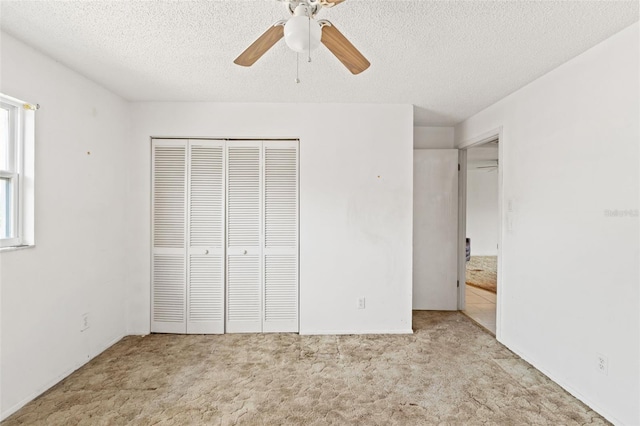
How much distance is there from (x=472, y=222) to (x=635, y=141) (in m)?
6.60

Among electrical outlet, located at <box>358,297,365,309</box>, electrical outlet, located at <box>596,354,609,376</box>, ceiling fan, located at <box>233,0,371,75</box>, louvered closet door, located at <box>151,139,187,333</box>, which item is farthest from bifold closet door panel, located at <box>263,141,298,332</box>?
electrical outlet, located at <box>596,354,609,376</box>

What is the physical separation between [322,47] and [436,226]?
2794mm

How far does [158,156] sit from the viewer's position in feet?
10.8

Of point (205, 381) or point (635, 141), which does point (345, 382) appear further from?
point (635, 141)

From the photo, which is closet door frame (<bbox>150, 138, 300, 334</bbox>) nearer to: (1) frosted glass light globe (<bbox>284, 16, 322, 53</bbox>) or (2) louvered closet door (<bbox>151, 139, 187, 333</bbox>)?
(2) louvered closet door (<bbox>151, 139, 187, 333</bbox>)

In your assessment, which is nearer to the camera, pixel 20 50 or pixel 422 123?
pixel 20 50

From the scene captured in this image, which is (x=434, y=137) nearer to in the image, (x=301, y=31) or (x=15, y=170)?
(x=301, y=31)

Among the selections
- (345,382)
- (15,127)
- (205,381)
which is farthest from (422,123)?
(15,127)

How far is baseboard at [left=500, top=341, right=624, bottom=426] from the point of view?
1.93 meters

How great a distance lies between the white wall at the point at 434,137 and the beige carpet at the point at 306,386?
2.47m

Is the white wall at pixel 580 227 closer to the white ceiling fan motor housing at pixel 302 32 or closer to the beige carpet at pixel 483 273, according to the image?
the white ceiling fan motor housing at pixel 302 32

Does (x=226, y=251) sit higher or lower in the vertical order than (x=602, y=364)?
higher

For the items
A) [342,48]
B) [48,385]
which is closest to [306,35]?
[342,48]

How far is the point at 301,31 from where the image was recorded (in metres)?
1.24
